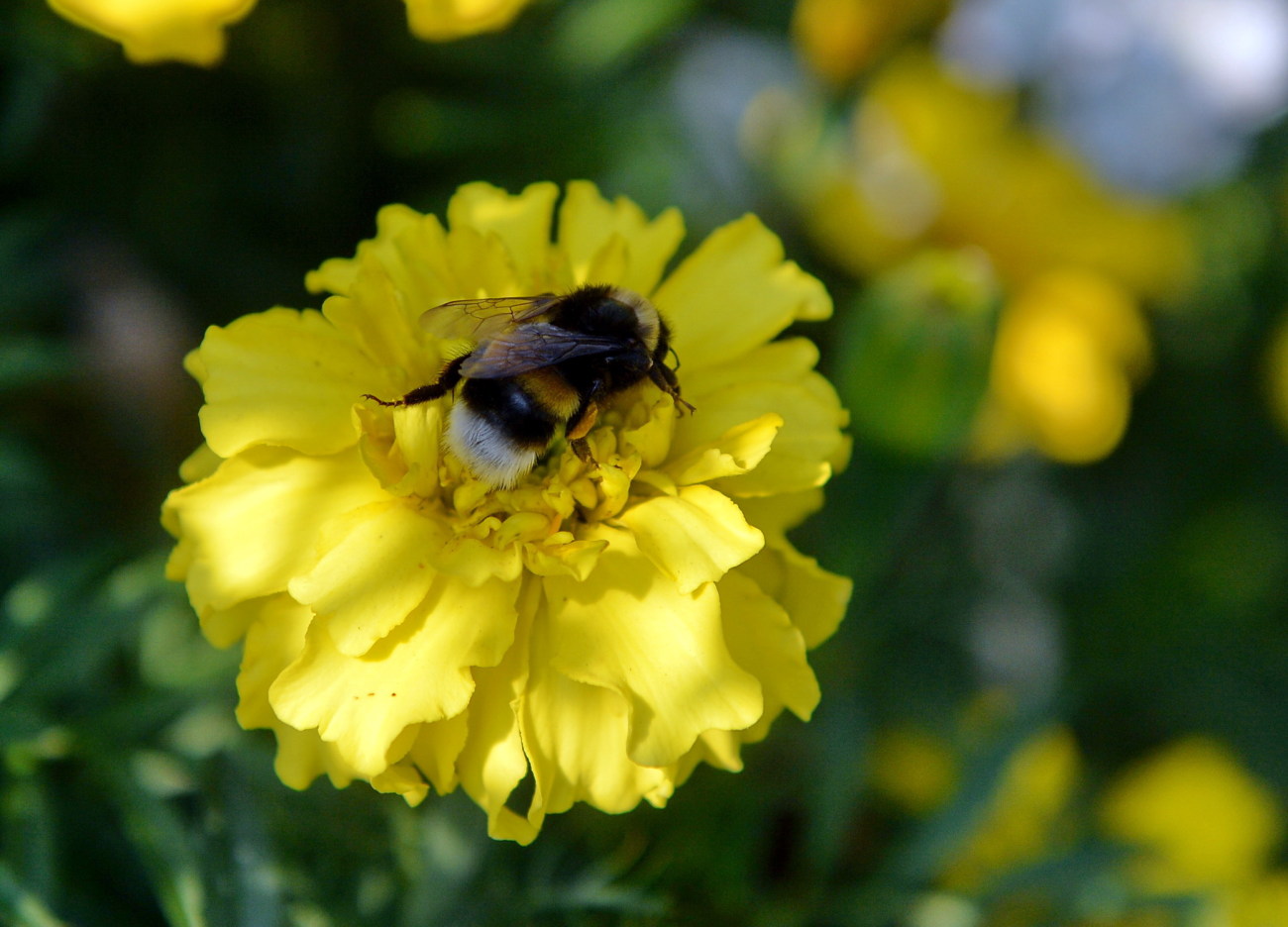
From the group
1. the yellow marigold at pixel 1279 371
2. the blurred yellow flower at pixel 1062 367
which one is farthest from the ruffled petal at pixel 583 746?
the yellow marigold at pixel 1279 371

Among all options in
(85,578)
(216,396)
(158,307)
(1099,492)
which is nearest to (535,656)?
(216,396)

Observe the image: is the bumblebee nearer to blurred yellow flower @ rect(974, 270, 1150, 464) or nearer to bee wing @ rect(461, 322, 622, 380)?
bee wing @ rect(461, 322, 622, 380)

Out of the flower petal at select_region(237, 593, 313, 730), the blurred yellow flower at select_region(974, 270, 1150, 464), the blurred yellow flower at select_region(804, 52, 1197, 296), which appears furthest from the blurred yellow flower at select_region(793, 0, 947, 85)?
the flower petal at select_region(237, 593, 313, 730)

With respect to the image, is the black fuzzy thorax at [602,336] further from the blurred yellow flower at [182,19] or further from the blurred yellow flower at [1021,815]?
the blurred yellow flower at [1021,815]

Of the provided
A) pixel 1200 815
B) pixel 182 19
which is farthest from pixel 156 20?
pixel 1200 815

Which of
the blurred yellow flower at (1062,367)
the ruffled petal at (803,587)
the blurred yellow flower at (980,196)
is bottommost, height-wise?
the blurred yellow flower at (1062,367)

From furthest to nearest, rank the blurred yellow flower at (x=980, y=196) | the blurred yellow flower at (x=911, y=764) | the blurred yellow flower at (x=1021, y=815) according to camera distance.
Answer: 1. the blurred yellow flower at (x=980, y=196)
2. the blurred yellow flower at (x=911, y=764)
3. the blurred yellow flower at (x=1021, y=815)

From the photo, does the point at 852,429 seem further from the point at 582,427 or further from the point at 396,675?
the point at 396,675
